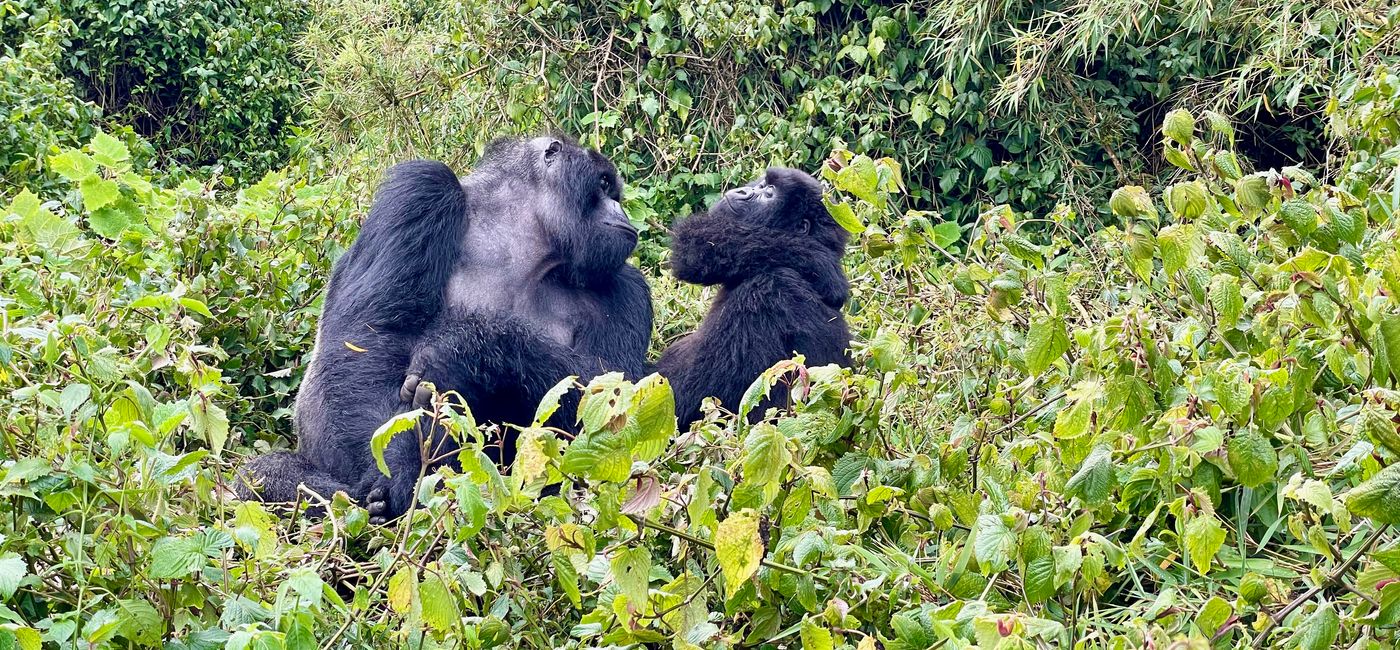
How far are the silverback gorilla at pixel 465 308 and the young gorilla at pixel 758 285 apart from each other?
20 centimetres

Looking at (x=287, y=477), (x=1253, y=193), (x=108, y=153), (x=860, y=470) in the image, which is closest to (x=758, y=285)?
(x=287, y=477)

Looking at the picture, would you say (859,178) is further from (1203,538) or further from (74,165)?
(74,165)

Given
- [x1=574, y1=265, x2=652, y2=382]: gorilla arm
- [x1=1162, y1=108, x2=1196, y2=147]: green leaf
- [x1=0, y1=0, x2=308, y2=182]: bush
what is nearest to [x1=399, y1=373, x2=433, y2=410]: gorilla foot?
[x1=574, y1=265, x2=652, y2=382]: gorilla arm

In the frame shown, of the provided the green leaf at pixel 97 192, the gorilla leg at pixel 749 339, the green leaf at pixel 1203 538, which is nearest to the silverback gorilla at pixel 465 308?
the gorilla leg at pixel 749 339

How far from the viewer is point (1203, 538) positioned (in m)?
1.86

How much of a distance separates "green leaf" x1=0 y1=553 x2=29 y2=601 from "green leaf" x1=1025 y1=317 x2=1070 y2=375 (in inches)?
59.4

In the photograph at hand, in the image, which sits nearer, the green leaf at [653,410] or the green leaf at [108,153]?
the green leaf at [653,410]

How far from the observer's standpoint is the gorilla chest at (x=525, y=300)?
13.2 feet

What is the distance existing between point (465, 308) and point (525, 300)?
236 mm

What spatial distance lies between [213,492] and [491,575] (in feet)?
2.30

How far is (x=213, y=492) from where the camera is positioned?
8.48ft

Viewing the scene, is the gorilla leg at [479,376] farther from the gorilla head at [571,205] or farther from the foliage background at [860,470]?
the foliage background at [860,470]

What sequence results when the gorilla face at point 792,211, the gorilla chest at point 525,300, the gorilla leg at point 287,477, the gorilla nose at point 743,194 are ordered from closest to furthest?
the gorilla leg at point 287,477, the gorilla chest at point 525,300, the gorilla face at point 792,211, the gorilla nose at point 743,194

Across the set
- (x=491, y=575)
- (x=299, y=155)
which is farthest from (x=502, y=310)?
(x=299, y=155)
